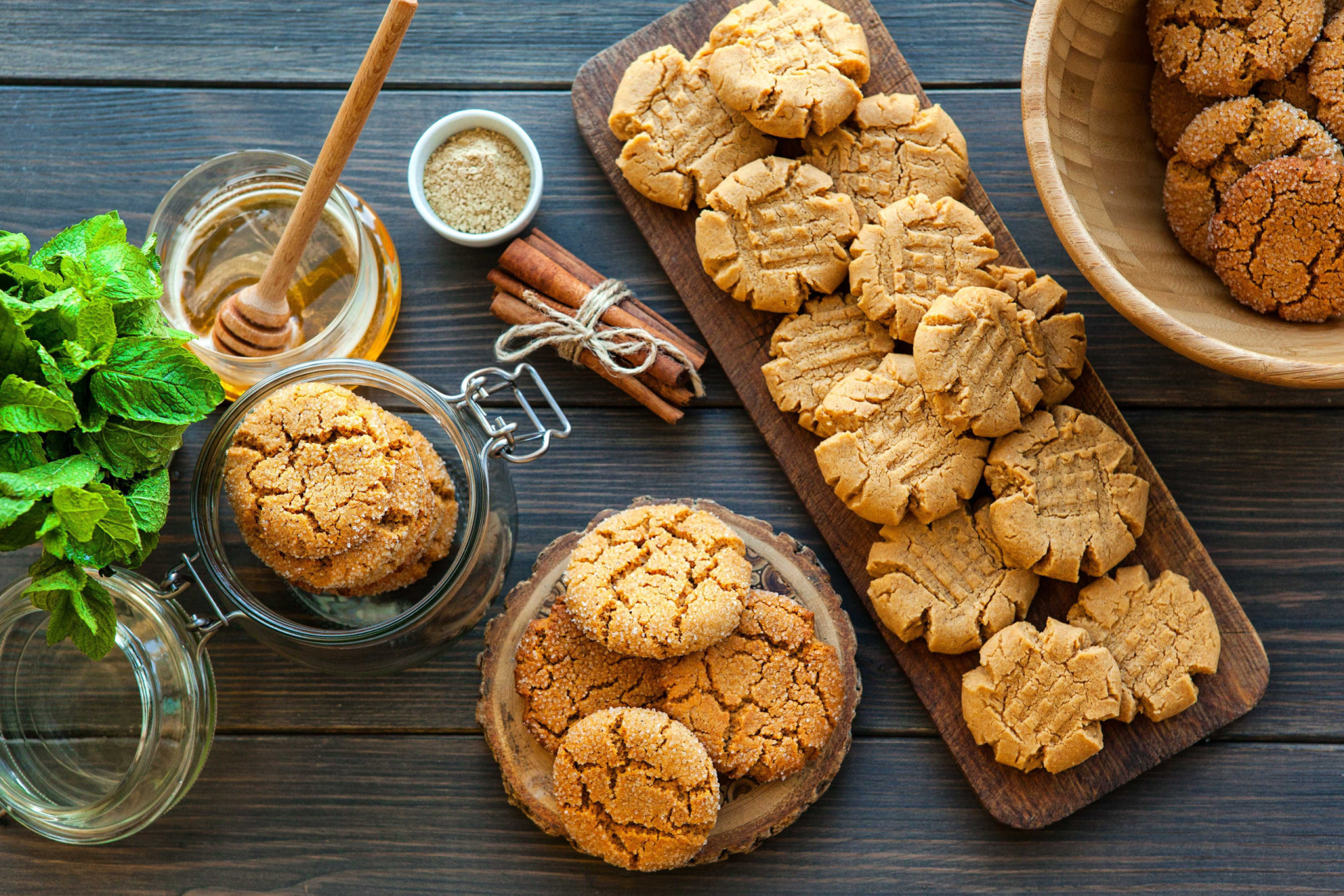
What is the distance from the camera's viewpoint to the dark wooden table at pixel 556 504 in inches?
69.7

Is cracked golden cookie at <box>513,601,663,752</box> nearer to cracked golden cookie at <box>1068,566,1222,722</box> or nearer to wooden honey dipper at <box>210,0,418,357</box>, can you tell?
wooden honey dipper at <box>210,0,418,357</box>

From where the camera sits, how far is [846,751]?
5.69ft

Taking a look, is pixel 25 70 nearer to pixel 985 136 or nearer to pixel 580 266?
pixel 580 266

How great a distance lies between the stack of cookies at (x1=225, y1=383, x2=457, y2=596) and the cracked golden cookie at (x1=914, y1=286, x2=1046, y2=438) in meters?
0.90

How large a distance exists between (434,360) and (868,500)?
90 centimetres

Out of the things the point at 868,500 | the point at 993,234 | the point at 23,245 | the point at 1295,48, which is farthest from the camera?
the point at 993,234

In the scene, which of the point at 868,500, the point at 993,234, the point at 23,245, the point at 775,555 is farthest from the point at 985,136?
the point at 23,245

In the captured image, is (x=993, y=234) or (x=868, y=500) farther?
(x=993, y=234)

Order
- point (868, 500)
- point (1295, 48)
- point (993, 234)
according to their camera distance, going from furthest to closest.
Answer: point (993, 234) < point (868, 500) < point (1295, 48)

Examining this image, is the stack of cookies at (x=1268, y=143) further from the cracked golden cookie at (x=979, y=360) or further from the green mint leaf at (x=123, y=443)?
the green mint leaf at (x=123, y=443)

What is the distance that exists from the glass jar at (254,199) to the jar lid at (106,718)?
1.43 feet

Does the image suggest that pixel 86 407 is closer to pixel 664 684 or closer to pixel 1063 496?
pixel 664 684

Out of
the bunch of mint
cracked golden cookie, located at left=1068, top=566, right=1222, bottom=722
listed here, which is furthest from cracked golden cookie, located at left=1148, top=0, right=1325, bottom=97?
the bunch of mint

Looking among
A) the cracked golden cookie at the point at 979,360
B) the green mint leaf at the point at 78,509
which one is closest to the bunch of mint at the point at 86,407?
the green mint leaf at the point at 78,509
